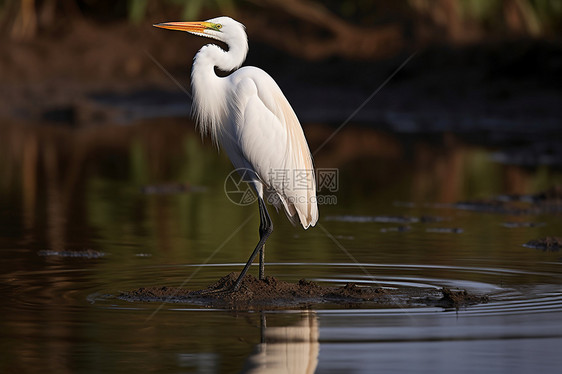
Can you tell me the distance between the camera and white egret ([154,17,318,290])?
6.80 metres

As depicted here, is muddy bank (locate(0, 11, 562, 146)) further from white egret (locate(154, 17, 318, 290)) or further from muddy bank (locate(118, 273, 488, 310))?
muddy bank (locate(118, 273, 488, 310))

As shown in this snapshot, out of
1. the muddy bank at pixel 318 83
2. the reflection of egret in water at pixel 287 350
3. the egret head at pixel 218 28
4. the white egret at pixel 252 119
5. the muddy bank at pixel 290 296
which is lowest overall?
the reflection of egret in water at pixel 287 350

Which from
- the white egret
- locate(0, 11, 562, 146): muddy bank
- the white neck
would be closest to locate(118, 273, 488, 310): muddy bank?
the white egret

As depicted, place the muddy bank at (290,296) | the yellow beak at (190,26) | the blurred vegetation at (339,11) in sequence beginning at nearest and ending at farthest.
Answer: the muddy bank at (290,296), the yellow beak at (190,26), the blurred vegetation at (339,11)

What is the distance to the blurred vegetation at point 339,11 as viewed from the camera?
82.3ft

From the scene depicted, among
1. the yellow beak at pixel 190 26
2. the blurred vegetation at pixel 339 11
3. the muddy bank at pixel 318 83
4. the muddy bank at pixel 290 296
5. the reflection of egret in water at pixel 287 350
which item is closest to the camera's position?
the reflection of egret in water at pixel 287 350

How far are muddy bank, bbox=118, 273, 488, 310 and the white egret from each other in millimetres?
276

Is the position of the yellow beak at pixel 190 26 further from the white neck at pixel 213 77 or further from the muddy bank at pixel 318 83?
the muddy bank at pixel 318 83

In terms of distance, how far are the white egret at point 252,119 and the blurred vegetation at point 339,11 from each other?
59.7ft

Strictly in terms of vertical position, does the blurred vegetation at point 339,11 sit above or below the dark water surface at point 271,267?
above

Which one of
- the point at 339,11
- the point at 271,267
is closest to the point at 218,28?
the point at 271,267

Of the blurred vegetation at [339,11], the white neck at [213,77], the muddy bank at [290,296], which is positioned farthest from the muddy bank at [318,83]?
the muddy bank at [290,296]

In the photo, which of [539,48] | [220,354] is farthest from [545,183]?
[539,48]

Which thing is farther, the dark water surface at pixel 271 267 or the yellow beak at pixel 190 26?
the yellow beak at pixel 190 26
